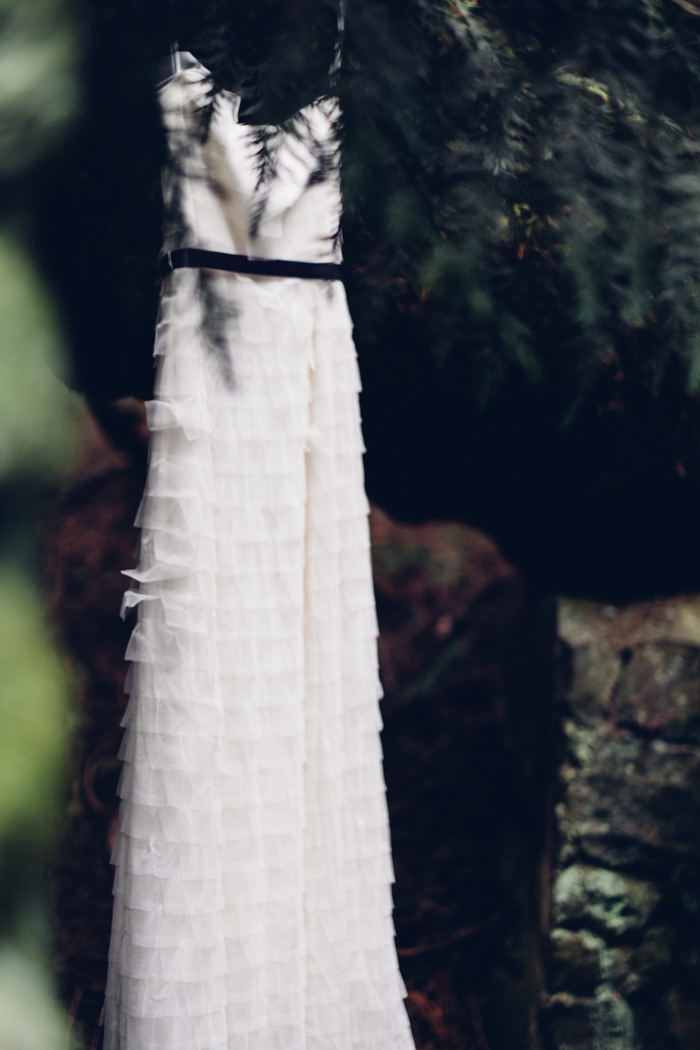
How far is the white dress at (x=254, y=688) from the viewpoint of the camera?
0.64 m

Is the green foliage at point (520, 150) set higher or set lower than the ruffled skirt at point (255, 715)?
higher

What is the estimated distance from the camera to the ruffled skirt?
2.11 ft

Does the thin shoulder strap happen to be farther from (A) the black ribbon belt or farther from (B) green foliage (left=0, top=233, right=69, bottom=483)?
(A) the black ribbon belt

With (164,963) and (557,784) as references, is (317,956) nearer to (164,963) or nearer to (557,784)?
(164,963)

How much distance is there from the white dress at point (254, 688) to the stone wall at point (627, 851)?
40 cm

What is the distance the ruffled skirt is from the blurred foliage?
0.94ft

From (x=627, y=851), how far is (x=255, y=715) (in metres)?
0.65

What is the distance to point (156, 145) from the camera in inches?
13.4

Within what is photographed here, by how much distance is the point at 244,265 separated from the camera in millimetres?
724

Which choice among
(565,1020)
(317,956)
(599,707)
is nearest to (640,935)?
(565,1020)

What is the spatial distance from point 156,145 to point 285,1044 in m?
0.73

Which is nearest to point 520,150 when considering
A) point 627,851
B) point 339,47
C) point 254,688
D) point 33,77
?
point 339,47

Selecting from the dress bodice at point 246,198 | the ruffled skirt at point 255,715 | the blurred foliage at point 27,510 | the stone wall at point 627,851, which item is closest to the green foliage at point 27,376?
the blurred foliage at point 27,510

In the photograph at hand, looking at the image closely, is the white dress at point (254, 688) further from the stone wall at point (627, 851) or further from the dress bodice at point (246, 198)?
the stone wall at point (627, 851)
